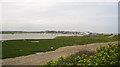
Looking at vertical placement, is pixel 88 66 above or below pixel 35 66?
above

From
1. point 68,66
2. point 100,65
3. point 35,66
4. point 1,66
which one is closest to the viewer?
point 100,65

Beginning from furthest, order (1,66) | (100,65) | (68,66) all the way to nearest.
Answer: (1,66) < (68,66) < (100,65)

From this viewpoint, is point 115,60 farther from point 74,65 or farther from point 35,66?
point 35,66

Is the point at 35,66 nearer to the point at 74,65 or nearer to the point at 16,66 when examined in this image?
the point at 16,66

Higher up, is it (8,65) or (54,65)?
(54,65)

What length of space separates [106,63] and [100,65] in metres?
0.27

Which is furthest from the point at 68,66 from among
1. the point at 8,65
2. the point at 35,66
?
the point at 8,65

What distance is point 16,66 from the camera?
8344 millimetres

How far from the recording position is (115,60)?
5.80 m

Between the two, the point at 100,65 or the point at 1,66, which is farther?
the point at 1,66

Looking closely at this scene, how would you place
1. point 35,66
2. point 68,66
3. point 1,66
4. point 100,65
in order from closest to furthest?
point 100,65, point 68,66, point 35,66, point 1,66

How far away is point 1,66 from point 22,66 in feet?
4.21

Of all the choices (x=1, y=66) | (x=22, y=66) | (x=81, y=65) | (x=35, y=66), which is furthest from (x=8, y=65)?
(x=81, y=65)

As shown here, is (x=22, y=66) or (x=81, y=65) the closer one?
(x=81, y=65)
